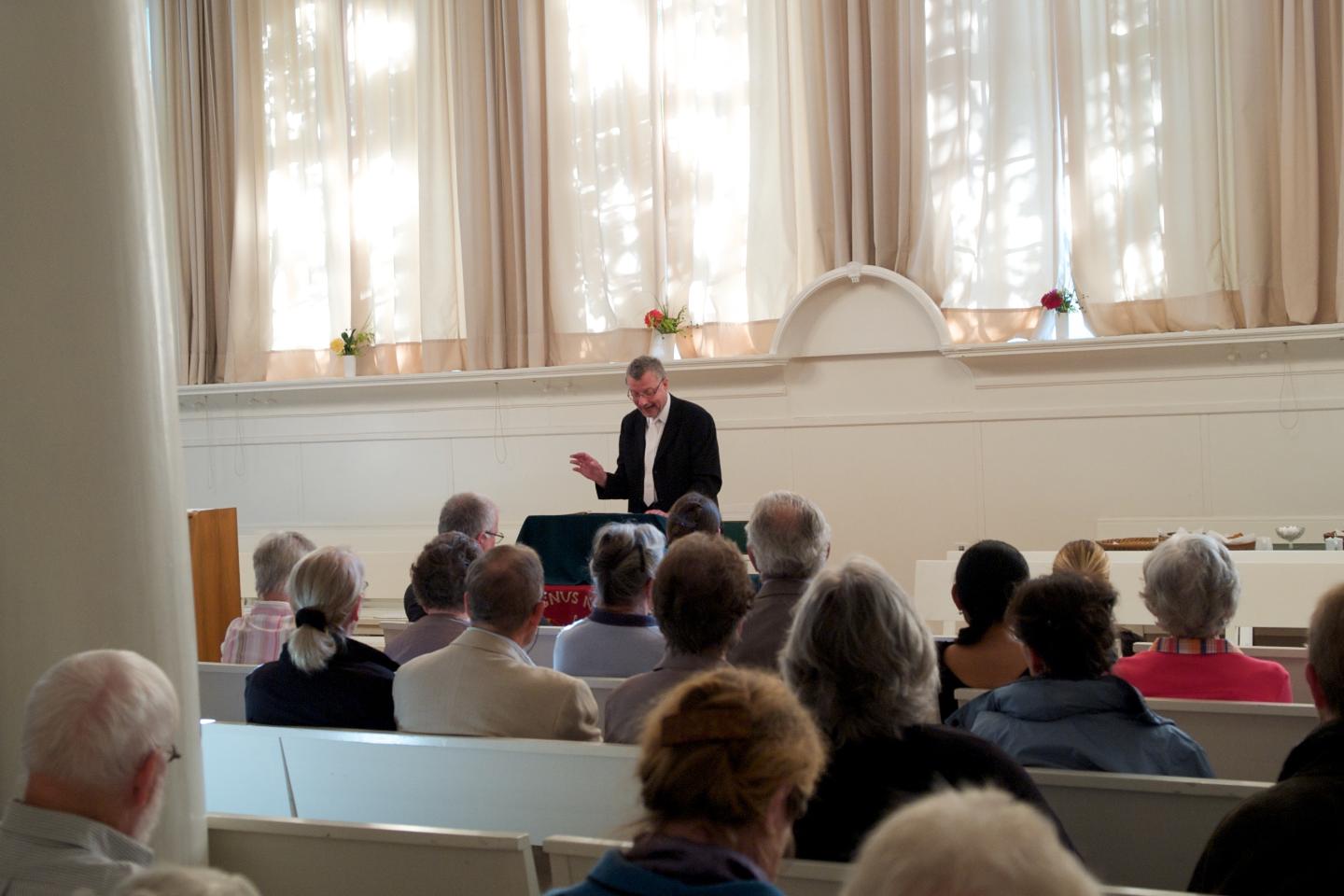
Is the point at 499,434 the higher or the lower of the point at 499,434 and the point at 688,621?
the higher

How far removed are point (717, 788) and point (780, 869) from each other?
1.68ft

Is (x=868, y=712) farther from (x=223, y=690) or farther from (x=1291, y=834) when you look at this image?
(x=223, y=690)

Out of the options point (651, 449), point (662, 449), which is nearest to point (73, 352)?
point (662, 449)

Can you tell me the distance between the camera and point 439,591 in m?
3.62

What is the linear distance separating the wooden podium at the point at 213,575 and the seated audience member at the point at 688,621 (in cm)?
359

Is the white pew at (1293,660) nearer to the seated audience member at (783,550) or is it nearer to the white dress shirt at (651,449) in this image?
the seated audience member at (783,550)

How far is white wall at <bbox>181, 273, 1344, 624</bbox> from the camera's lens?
22.1 feet

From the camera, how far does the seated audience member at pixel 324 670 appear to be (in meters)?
3.13

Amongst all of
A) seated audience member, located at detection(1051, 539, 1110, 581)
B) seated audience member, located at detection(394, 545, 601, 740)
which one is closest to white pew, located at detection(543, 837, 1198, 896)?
seated audience member, located at detection(394, 545, 601, 740)

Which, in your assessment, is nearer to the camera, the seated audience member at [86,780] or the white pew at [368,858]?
the seated audience member at [86,780]

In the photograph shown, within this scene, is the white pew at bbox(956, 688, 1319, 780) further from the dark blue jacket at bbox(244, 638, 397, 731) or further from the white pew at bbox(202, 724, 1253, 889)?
the dark blue jacket at bbox(244, 638, 397, 731)

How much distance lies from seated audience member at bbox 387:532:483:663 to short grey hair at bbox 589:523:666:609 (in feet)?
1.20

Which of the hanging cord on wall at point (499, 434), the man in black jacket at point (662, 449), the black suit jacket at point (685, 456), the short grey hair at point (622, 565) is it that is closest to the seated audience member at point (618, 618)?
the short grey hair at point (622, 565)

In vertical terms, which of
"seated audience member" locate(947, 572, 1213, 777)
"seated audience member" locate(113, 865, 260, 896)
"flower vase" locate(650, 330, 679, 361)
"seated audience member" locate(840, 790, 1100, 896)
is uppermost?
"flower vase" locate(650, 330, 679, 361)
